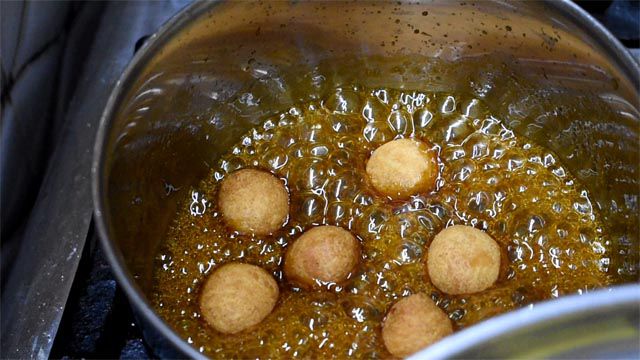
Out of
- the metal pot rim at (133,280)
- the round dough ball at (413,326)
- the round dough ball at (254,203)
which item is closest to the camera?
the metal pot rim at (133,280)

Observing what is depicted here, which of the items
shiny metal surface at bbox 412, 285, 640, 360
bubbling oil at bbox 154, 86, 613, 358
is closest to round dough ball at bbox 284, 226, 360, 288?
bubbling oil at bbox 154, 86, 613, 358

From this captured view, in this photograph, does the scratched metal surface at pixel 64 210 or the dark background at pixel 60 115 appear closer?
the dark background at pixel 60 115

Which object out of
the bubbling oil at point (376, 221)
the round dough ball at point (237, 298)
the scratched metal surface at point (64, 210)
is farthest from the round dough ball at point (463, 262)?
the scratched metal surface at point (64, 210)

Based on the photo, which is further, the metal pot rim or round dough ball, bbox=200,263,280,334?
round dough ball, bbox=200,263,280,334

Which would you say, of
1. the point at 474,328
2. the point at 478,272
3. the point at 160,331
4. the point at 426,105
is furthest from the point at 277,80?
the point at 474,328

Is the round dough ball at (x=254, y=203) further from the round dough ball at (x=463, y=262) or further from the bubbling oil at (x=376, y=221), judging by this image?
the round dough ball at (x=463, y=262)

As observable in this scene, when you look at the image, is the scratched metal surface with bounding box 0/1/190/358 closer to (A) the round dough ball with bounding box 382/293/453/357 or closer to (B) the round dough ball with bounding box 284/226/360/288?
(B) the round dough ball with bounding box 284/226/360/288
